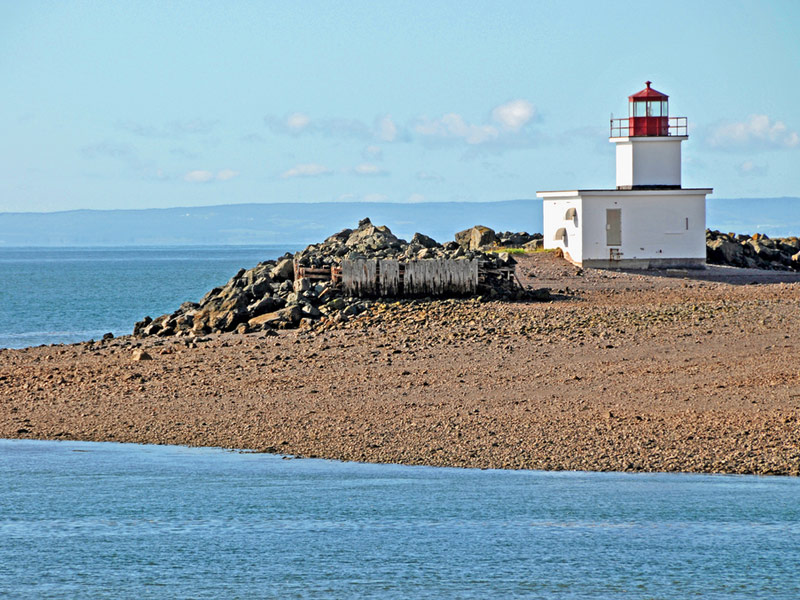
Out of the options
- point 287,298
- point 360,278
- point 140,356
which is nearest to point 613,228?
point 360,278

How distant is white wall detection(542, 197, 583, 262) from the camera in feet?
113

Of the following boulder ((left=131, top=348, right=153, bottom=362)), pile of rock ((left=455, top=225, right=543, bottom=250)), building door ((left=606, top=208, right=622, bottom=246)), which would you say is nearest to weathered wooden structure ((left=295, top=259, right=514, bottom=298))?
boulder ((left=131, top=348, right=153, bottom=362))

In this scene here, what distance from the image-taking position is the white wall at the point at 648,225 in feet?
113

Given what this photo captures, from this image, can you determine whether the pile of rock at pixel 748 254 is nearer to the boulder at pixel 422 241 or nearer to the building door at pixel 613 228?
the building door at pixel 613 228

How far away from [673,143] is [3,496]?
28.1 metres

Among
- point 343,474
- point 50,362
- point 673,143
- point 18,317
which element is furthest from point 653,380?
point 18,317

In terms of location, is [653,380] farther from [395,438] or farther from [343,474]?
[343,474]

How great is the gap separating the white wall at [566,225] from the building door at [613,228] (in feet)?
2.91

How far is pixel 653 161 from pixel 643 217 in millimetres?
2294

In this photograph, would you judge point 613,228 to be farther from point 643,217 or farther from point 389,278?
point 389,278

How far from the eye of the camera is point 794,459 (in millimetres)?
12094

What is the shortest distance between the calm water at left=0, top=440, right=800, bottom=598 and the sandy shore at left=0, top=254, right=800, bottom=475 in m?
0.88

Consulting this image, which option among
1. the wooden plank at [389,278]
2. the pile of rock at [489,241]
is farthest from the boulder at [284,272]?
the pile of rock at [489,241]

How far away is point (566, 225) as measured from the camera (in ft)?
118
